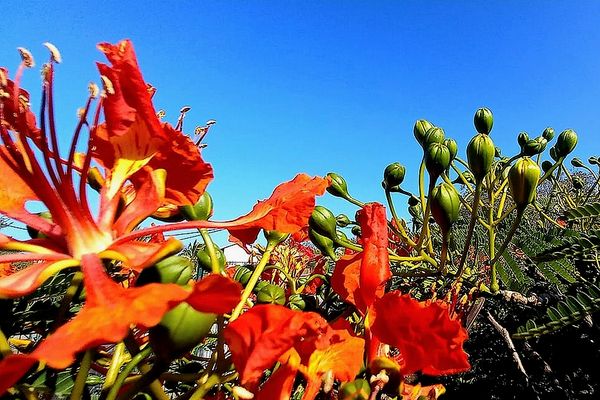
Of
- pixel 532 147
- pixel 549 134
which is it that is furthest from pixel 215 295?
pixel 549 134

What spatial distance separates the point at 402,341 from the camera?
29.8 inches

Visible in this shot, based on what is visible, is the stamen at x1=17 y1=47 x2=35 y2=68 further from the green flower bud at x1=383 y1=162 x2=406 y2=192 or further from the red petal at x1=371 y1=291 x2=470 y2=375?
the green flower bud at x1=383 y1=162 x2=406 y2=192

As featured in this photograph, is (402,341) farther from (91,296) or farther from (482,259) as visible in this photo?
(482,259)

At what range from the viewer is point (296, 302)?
114 centimetres

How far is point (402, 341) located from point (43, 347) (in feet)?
1.64

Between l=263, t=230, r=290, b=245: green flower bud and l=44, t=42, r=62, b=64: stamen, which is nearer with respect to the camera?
l=44, t=42, r=62, b=64: stamen

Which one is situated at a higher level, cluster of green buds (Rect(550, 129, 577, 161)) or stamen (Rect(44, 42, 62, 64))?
cluster of green buds (Rect(550, 129, 577, 161))

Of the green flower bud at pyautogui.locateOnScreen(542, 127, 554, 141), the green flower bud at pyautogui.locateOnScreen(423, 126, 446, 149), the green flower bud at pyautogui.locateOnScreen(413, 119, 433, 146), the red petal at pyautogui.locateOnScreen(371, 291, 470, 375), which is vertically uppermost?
the green flower bud at pyautogui.locateOnScreen(542, 127, 554, 141)

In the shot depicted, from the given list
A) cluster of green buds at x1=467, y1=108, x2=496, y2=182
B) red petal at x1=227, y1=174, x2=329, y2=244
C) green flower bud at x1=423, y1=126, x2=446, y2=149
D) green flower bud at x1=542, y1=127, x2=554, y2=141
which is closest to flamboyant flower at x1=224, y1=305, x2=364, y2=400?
red petal at x1=227, y1=174, x2=329, y2=244

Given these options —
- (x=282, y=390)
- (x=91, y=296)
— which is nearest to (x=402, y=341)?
(x=282, y=390)

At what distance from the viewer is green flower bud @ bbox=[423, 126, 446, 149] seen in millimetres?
1521

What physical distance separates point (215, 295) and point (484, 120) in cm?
151

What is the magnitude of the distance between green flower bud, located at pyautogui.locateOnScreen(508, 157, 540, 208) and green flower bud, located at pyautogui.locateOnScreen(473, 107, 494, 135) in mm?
642

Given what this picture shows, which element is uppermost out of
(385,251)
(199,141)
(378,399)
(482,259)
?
(482,259)
